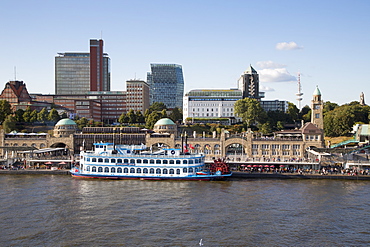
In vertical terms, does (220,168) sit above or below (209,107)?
below

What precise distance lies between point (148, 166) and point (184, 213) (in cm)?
2998

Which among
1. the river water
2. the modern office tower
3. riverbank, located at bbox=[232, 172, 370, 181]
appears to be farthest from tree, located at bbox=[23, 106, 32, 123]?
riverbank, located at bbox=[232, 172, 370, 181]

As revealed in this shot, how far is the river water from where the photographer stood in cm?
4862

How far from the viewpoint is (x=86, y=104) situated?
191 m

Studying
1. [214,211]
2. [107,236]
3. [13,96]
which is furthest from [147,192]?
[13,96]

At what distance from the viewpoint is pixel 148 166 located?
8775cm

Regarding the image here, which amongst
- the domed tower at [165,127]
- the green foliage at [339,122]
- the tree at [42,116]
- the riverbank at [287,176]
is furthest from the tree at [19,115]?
the green foliage at [339,122]

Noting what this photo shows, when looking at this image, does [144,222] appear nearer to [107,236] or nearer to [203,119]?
[107,236]

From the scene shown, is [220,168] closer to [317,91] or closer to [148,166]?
[148,166]

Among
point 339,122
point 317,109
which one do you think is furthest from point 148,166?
point 339,122

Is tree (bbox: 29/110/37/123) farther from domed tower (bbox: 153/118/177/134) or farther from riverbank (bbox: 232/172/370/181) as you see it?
riverbank (bbox: 232/172/370/181)

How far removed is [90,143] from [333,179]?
67.3 metres

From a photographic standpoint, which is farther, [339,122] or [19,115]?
[19,115]

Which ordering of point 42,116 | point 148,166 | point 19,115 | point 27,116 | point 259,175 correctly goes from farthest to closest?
point 19,115, point 42,116, point 27,116, point 259,175, point 148,166
